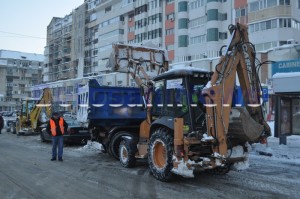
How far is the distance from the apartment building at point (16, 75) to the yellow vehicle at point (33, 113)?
91065 mm

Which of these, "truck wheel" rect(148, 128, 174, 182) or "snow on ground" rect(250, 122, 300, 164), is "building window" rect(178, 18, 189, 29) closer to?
"snow on ground" rect(250, 122, 300, 164)

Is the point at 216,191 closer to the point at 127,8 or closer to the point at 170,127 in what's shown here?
the point at 170,127

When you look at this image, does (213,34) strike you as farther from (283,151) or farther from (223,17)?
(283,151)

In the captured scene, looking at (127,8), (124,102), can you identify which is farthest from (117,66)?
(127,8)

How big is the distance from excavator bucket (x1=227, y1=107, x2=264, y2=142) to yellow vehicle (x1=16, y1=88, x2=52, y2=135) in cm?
1786

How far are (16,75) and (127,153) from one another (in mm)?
116480

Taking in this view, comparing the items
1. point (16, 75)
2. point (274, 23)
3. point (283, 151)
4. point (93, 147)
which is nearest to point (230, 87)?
point (283, 151)

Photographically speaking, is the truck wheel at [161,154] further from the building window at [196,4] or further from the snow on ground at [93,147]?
the building window at [196,4]

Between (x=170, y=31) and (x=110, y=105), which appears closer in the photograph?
(x=110, y=105)

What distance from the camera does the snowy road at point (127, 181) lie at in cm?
751

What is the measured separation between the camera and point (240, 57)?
808 cm

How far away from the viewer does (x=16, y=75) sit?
119438mm

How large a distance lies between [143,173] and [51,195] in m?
2.94

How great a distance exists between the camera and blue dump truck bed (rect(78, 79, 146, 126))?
11.6 m
